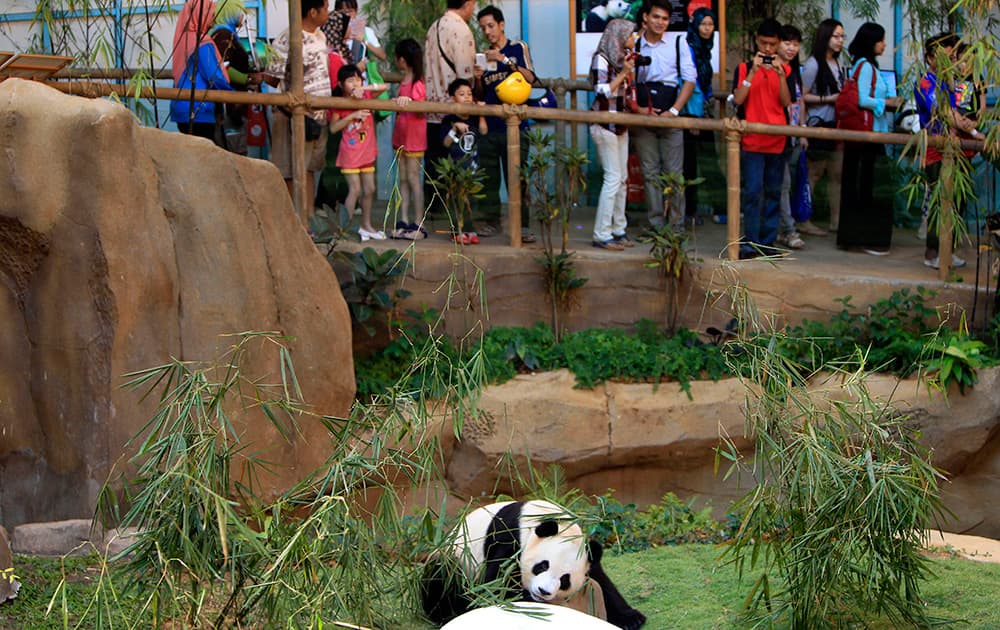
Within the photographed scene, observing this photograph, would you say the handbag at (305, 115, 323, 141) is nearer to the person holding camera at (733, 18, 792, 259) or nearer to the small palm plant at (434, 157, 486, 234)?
the small palm plant at (434, 157, 486, 234)

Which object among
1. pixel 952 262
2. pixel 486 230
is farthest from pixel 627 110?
pixel 952 262

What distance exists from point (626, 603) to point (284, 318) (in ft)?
7.29

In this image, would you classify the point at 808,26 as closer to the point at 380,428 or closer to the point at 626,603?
the point at 626,603

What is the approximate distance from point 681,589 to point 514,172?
10.8 feet

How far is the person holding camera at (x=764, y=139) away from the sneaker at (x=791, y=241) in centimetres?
34

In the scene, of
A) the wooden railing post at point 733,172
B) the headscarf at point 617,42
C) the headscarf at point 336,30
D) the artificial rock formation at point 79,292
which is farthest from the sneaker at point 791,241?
the artificial rock formation at point 79,292

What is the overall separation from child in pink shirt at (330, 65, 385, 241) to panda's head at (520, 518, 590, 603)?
3661mm

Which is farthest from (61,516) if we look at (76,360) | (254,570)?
(254,570)

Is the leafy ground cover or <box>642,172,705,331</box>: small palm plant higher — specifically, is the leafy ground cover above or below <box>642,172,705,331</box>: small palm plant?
below

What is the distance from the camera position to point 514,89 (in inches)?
311

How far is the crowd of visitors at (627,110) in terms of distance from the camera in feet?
25.2

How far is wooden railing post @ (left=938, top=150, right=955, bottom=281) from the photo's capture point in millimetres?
7238

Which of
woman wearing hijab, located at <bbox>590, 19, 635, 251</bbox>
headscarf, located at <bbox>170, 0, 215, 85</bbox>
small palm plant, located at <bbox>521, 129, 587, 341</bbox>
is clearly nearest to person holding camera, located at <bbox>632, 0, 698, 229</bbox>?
woman wearing hijab, located at <bbox>590, 19, 635, 251</bbox>

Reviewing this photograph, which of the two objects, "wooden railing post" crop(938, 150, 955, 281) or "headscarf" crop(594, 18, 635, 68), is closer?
"wooden railing post" crop(938, 150, 955, 281)
